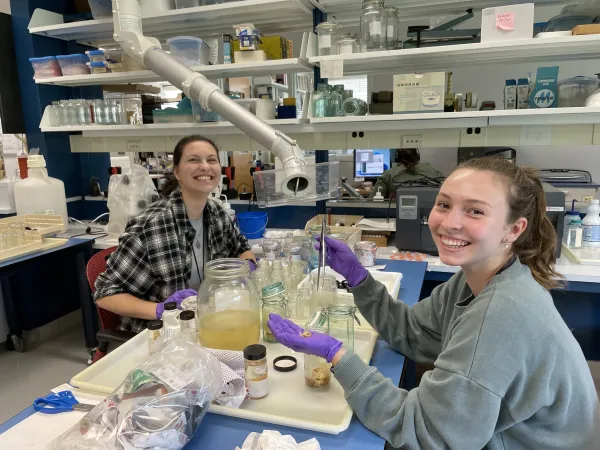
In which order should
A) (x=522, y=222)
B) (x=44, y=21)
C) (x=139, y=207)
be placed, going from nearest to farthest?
(x=522, y=222)
(x=139, y=207)
(x=44, y=21)

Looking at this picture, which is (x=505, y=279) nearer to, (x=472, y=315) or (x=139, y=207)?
(x=472, y=315)

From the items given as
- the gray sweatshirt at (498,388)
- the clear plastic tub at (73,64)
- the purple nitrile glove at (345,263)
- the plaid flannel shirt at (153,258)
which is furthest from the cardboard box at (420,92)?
the clear plastic tub at (73,64)

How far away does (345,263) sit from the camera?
4.93ft

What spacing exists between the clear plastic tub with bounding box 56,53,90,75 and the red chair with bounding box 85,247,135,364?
1615mm

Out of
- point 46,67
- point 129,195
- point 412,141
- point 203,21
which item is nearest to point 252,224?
point 129,195

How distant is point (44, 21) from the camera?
3086 mm

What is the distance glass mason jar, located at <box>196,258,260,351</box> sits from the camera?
122 cm

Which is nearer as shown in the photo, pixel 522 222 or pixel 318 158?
pixel 522 222

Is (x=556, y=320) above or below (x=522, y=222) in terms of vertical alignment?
below

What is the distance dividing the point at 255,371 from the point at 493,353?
1.68 feet

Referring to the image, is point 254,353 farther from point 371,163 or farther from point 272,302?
point 371,163

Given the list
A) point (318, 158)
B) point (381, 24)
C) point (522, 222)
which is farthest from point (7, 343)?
point (522, 222)

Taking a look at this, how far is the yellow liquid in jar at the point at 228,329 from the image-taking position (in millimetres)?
1213

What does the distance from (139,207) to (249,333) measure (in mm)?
1853
